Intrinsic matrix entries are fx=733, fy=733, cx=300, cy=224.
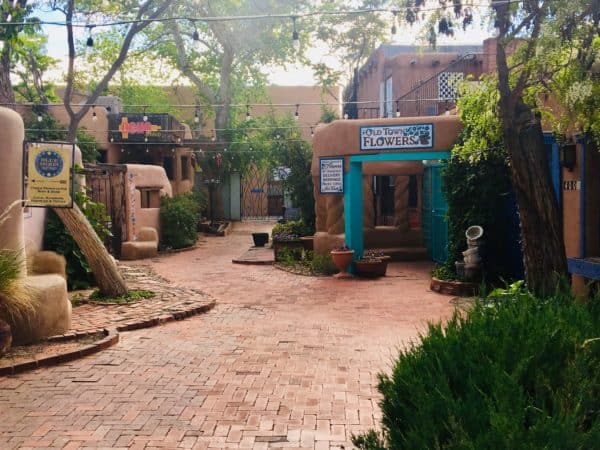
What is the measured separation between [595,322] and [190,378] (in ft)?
13.9

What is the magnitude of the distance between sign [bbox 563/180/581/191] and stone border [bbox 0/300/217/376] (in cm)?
576

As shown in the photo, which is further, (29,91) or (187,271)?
(29,91)

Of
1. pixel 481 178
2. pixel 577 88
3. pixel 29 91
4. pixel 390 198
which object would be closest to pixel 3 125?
pixel 577 88

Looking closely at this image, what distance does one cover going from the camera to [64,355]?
8.12 meters

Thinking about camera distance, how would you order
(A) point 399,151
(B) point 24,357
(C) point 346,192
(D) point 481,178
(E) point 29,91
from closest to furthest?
(B) point 24,357
(D) point 481,178
(A) point 399,151
(C) point 346,192
(E) point 29,91

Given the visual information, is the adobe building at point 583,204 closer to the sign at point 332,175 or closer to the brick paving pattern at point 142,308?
the brick paving pattern at point 142,308

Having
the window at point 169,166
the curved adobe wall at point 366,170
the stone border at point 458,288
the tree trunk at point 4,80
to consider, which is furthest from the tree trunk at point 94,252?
the window at point 169,166

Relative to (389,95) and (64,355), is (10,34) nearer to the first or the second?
(64,355)

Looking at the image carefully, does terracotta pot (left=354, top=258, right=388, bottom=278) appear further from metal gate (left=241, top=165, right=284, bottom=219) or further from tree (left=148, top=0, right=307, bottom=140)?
metal gate (left=241, top=165, right=284, bottom=219)

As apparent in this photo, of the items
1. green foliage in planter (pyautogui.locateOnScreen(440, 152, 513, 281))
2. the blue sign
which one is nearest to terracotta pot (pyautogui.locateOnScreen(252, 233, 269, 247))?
green foliage in planter (pyautogui.locateOnScreen(440, 152, 513, 281))

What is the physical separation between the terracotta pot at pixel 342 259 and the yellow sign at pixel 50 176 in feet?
21.2

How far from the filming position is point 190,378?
7.41 m

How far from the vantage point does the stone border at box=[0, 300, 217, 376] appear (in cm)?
772

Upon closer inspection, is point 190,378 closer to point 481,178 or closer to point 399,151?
point 481,178
